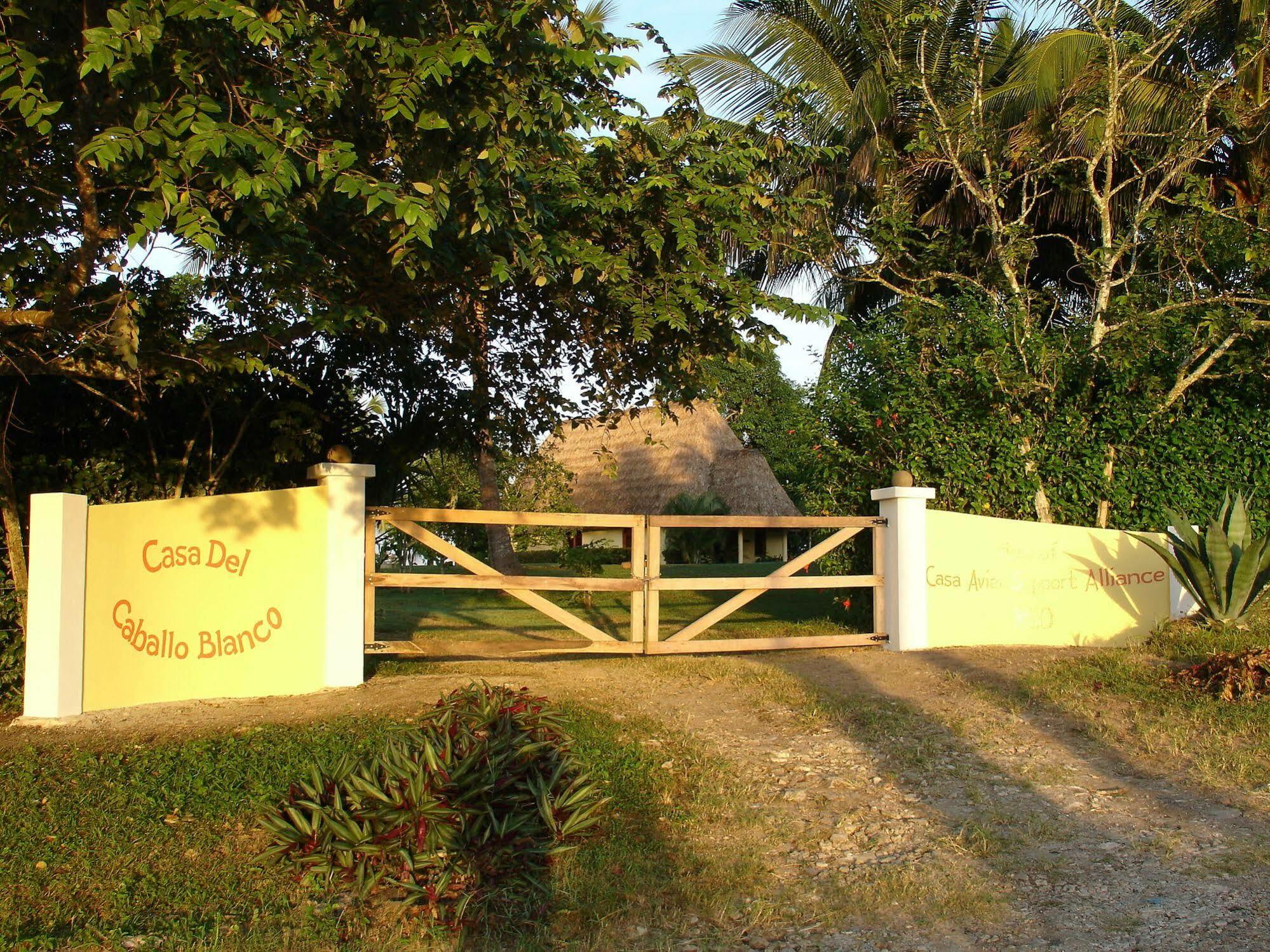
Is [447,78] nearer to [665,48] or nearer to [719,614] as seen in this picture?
[665,48]

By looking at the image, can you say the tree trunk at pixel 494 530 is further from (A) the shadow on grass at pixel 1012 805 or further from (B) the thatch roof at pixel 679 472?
(A) the shadow on grass at pixel 1012 805

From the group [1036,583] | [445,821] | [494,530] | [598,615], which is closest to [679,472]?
[494,530]

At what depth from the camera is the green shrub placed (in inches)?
185

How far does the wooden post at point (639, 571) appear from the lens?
30.1ft

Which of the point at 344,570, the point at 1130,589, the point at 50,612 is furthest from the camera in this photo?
the point at 1130,589

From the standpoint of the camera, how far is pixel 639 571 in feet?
30.2

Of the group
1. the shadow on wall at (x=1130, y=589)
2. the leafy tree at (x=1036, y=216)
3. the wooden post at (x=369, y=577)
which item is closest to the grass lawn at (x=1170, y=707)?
the shadow on wall at (x=1130, y=589)

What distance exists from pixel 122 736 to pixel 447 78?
4509 mm

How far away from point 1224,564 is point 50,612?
31.4ft

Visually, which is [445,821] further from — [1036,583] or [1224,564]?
[1224,564]

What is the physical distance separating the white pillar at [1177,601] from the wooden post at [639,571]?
558cm

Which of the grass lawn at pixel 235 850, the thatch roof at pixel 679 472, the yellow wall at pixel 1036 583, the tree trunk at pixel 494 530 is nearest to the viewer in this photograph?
the grass lawn at pixel 235 850

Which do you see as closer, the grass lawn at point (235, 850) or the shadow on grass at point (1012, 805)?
the grass lawn at point (235, 850)

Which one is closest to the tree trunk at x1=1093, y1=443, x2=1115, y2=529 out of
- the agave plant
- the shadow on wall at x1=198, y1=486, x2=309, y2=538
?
the agave plant
